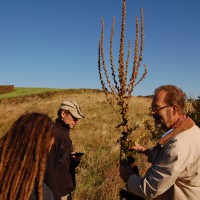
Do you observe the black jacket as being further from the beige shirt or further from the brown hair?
the brown hair

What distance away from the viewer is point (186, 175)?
8.72 feet

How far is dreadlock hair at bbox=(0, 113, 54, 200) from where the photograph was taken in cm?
218

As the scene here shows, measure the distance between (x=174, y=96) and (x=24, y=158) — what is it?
143cm

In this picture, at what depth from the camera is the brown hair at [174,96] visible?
9.59 ft

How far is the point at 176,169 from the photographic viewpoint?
255 cm

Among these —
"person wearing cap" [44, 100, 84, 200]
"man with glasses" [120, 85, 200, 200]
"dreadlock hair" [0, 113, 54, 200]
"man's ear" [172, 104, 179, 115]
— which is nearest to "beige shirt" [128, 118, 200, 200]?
"man with glasses" [120, 85, 200, 200]

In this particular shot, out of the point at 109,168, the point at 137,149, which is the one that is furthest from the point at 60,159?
the point at 109,168

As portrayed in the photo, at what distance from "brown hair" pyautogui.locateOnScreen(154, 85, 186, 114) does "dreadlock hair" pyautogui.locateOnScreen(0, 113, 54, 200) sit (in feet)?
3.71

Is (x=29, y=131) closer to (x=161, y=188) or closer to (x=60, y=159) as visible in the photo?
(x=161, y=188)

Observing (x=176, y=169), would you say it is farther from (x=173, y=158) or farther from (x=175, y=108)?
(x=175, y=108)

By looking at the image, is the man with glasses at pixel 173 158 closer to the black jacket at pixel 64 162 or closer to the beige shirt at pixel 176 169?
the beige shirt at pixel 176 169

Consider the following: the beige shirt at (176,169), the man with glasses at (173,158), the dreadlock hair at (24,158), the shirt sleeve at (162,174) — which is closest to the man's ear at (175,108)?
the man with glasses at (173,158)

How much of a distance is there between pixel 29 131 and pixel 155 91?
1.29m

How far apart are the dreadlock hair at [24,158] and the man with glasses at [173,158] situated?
35.9 inches
